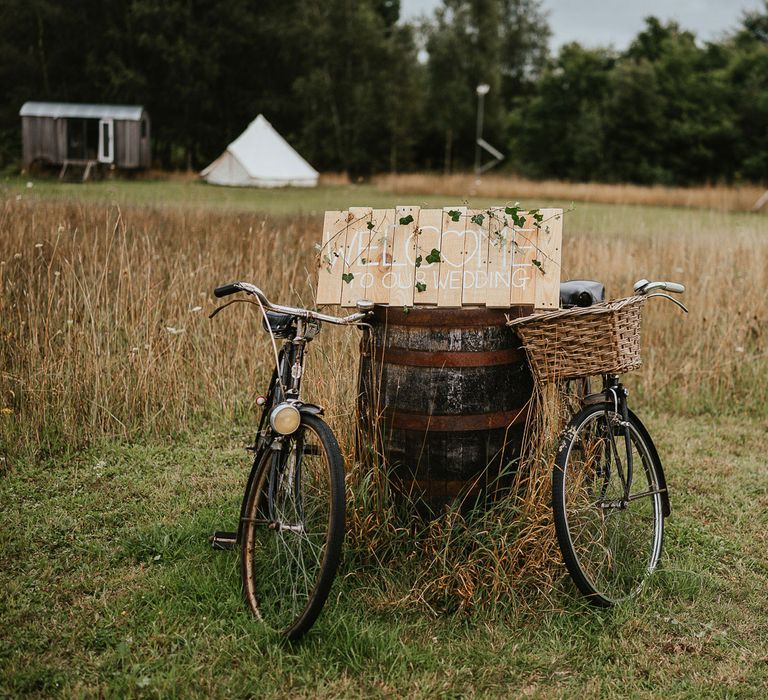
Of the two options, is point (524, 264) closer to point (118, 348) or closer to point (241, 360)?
point (241, 360)

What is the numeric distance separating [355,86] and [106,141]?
45.2ft

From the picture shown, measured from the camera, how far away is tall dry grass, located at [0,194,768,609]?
3209 mm

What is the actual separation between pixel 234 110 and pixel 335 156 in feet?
19.1

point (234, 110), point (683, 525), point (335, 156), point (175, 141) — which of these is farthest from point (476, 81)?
point (683, 525)

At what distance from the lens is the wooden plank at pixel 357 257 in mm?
3289

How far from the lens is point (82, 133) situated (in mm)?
32875

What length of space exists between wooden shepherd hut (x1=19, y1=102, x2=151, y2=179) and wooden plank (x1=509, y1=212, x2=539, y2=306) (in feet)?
103

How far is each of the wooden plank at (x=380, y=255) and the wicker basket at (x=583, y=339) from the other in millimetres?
516

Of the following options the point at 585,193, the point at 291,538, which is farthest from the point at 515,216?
the point at 585,193

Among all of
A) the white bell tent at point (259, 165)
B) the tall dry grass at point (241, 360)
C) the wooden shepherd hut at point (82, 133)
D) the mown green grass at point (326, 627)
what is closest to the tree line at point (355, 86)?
the wooden shepherd hut at point (82, 133)

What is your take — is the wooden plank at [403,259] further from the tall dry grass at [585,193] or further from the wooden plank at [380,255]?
the tall dry grass at [585,193]

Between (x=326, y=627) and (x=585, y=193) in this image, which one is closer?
(x=326, y=627)

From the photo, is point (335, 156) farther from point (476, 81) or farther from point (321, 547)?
point (321, 547)

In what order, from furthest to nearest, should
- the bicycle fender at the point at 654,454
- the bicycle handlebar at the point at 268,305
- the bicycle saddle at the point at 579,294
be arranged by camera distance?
the bicycle saddle at the point at 579,294 → the bicycle fender at the point at 654,454 → the bicycle handlebar at the point at 268,305
